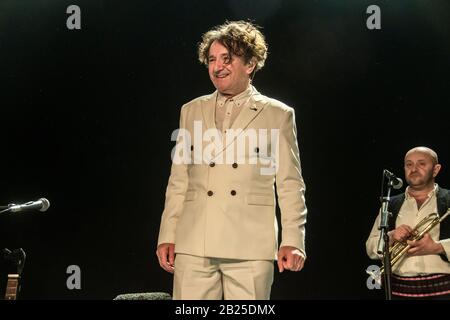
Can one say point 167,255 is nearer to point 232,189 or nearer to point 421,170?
point 232,189

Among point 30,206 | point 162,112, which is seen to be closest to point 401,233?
point 162,112

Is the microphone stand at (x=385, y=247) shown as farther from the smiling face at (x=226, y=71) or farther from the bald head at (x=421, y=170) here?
the smiling face at (x=226, y=71)

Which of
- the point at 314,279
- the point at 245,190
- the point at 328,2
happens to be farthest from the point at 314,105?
the point at 245,190

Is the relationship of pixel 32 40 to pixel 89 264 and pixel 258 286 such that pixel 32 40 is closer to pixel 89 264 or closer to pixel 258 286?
pixel 89 264

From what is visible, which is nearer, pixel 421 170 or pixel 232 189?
pixel 232 189

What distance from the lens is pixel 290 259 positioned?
270 cm

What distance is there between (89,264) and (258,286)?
8.11 feet

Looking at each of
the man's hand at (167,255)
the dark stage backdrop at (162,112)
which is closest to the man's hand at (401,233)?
the dark stage backdrop at (162,112)

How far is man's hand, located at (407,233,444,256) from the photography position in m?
3.86

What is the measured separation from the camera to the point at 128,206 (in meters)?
→ 4.87

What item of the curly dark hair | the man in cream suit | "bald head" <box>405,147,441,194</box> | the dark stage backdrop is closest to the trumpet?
"bald head" <box>405,147,441,194</box>

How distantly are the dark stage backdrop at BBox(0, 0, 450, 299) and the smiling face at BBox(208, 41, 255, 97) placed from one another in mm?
1799

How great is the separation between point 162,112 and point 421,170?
1.90m

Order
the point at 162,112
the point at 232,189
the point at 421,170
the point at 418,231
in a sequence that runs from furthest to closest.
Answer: the point at 162,112, the point at 421,170, the point at 418,231, the point at 232,189
